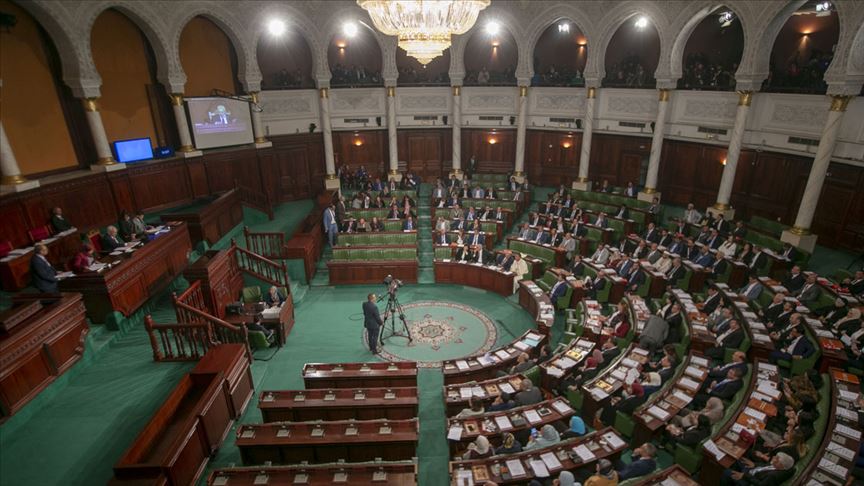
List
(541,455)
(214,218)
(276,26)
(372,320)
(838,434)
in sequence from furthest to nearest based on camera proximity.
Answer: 1. (276,26)
2. (214,218)
3. (372,320)
4. (541,455)
5. (838,434)

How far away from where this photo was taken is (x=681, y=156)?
1703cm

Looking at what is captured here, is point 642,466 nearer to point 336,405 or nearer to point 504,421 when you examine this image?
point 504,421

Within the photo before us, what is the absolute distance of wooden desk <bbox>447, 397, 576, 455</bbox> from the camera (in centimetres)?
705

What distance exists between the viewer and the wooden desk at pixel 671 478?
589 centimetres

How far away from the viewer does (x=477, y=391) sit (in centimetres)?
801

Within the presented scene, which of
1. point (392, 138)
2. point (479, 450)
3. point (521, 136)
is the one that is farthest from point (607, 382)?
point (392, 138)

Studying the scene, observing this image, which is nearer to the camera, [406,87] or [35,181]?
[35,181]

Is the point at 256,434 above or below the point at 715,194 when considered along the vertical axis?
below

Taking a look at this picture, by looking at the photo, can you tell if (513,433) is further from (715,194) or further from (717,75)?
(717,75)

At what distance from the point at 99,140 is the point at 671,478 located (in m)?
15.3

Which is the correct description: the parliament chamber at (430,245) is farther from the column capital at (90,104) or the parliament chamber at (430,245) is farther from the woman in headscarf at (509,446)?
the column capital at (90,104)

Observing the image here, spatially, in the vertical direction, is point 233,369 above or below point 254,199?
below

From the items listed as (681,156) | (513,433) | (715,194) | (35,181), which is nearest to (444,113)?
(681,156)

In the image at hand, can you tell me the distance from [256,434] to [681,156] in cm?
1665
